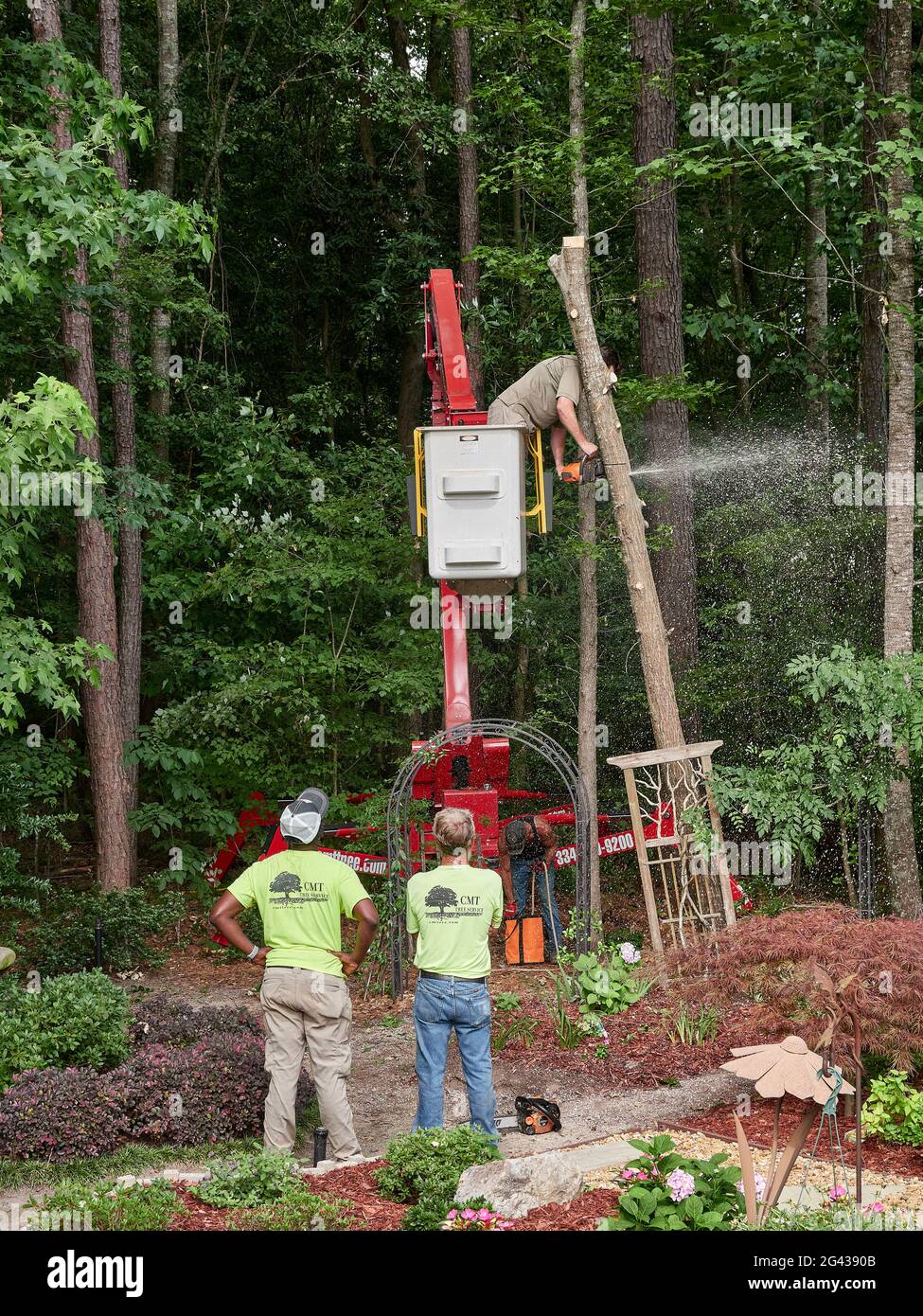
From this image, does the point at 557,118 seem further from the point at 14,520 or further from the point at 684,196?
the point at 684,196

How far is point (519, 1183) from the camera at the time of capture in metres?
5.24

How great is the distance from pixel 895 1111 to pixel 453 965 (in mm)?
2192

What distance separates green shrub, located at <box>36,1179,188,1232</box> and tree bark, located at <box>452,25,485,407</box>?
415 inches

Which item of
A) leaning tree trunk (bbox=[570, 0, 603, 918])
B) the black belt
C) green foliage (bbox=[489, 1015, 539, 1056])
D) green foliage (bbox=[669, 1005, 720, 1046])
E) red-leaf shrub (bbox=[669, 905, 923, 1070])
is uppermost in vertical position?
leaning tree trunk (bbox=[570, 0, 603, 918])

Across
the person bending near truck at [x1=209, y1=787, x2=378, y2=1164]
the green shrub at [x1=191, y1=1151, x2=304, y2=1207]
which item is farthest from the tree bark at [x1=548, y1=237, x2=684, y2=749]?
the green shrub at [x1=191, y1=1151, x2=304, y2=1207]

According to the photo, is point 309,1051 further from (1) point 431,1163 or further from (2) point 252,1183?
(1) point 431,1163

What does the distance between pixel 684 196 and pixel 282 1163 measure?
16.2 m

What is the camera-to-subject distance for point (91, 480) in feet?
26.5

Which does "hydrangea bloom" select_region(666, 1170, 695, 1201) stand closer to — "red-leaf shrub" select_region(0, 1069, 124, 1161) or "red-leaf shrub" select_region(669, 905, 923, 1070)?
"red-leaf shrub" select_region(669, 905, 923, 1070)

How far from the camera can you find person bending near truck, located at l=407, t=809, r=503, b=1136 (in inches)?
248

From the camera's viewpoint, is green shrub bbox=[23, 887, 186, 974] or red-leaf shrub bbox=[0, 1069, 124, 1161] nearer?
red-leaf shrub bbox=[0, 1069, 124, 1161]

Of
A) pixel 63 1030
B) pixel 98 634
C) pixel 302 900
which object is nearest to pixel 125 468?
pixel 98 634

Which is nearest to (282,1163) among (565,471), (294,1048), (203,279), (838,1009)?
(294,1048)

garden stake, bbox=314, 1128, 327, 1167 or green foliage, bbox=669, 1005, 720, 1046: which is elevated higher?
garden stake, bbox=314, 1128, 327, 1167
